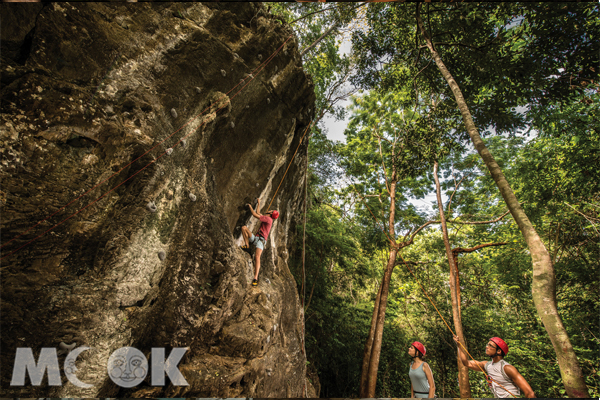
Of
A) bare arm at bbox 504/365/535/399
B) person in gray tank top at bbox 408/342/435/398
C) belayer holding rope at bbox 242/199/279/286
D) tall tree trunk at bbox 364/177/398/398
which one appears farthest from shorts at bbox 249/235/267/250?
tall tree trunk at bbox 364/177/398/398

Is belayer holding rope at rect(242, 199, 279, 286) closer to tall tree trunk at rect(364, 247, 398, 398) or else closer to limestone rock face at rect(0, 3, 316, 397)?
limestone rock face at rect(0, 3, 316, 397)

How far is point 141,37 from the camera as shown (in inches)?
154

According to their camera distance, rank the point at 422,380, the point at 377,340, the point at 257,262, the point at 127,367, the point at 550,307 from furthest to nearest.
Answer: the point at 377,340, the point at 257,262, the point at 422,380, the point at 127,367, the point at 550,307

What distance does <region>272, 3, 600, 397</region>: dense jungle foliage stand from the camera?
5691 mm

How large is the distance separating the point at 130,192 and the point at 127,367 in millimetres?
2124

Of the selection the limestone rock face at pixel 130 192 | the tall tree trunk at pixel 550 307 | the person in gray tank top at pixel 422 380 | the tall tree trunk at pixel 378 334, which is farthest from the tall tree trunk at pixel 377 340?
the tall tree trunk at pixel 550 307

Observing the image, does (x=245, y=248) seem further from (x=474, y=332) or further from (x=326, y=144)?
(x=474, y=332)

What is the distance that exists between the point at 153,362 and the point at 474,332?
12023 mm

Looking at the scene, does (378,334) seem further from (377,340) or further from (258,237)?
(258,237)

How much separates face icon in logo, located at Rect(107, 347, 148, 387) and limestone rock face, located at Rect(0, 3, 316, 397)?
60 millimetres

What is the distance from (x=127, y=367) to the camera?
293 cm

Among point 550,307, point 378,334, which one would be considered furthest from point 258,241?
point 378,334

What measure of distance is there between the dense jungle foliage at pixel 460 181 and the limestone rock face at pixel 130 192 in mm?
4701

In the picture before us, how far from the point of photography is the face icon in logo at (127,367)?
2811 mm
